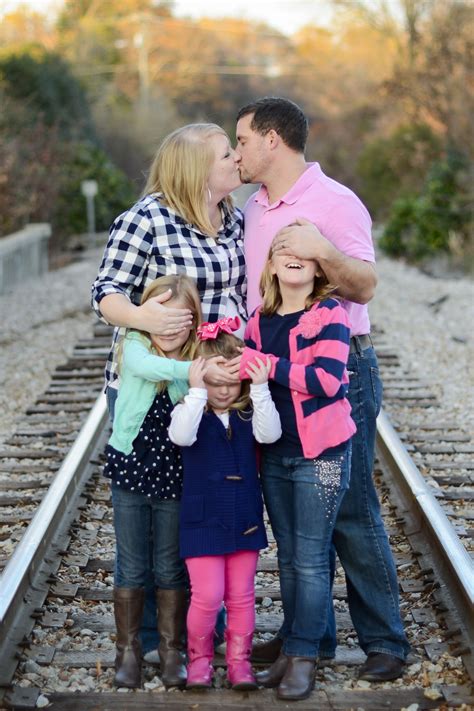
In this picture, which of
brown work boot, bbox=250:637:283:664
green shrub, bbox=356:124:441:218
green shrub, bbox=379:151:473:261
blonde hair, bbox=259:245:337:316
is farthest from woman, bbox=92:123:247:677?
green shrub, bbox=356:124:441:218

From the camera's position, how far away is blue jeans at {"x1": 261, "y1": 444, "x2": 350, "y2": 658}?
3.31 meters

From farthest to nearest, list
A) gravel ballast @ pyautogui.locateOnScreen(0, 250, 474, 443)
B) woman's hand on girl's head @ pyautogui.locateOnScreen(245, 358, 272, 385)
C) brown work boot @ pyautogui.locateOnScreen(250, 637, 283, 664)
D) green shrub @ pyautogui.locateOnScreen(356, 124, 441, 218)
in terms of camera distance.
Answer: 1. green shrub @ pyautogui.locateOnScreen(356, 124, 441, 218)
2. gravel ballast @ pyautogui.locateOnScreen(0, 250, 474, 443)
3. brown work boot @ pyautogui.locateOnScreen(250, 637, 283, 664)
4. woman's hand on girl's head @ pyautogui.locateOnScreen(245, 358, 272, 385)

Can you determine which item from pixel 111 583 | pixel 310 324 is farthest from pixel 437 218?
pixel 310 324

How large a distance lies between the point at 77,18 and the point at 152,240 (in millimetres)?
47164

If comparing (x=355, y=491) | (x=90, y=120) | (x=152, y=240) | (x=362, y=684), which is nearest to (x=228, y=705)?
(x=362, y=684)

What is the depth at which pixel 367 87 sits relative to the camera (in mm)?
37375

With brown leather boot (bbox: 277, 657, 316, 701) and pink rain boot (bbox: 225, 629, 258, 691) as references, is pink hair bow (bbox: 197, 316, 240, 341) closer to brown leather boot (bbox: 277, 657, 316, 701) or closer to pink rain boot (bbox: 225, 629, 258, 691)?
pink rain boot (bbox: 225, 629, 258, 691)

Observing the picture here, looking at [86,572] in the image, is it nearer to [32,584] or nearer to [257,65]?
[32,584]

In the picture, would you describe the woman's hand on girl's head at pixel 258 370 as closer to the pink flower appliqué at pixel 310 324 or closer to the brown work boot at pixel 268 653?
the pink flower appliqué at pixel 310 324

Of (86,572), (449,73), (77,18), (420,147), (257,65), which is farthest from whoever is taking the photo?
(257,65)

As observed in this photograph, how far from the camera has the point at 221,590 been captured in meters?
3.37

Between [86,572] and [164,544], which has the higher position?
[164,544]

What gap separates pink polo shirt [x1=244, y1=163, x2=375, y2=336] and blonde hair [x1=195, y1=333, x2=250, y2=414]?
0.26 metres

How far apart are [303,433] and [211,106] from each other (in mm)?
56739
